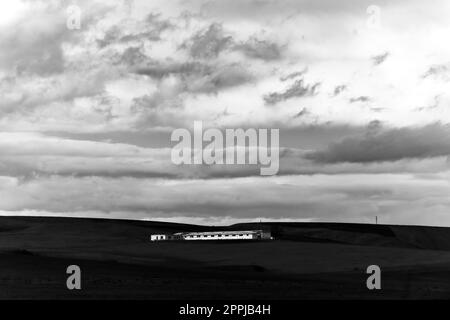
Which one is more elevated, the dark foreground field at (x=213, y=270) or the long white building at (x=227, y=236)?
the long white building at (x=227, y=236)

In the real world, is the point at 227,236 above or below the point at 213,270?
above

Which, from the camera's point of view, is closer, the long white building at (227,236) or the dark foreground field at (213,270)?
the dark foreground field at (213,270)

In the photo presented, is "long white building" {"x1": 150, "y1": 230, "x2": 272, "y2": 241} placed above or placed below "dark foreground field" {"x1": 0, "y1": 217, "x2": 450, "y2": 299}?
above

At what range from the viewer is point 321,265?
11662 cm

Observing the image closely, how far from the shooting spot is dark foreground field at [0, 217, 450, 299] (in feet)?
224

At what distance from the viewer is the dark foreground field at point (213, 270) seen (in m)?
68.1

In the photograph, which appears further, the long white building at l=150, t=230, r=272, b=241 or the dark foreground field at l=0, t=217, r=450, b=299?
the long white building at l=150, t=230, r=272, b=241

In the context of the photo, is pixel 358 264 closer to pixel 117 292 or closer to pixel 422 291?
pixel 422 291

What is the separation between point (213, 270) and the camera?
9712 centimetres

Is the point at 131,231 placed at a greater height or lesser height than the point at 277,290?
greater

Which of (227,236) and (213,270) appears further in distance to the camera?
(227,236)
